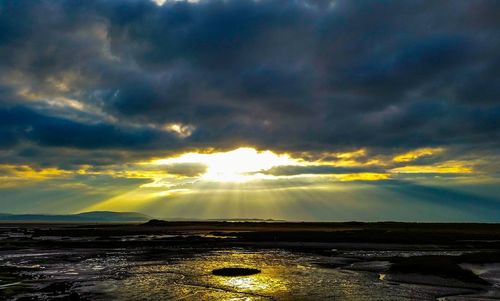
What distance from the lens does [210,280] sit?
1449 inches

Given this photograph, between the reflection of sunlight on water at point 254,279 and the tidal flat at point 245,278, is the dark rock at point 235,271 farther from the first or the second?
the reflection of sunlight on water at point 254,279

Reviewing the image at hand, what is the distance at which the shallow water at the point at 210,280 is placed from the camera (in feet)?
98.1

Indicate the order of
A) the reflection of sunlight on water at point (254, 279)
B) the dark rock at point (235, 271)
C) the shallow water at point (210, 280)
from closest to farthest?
the shallow water at point (210, 280) < the reflection of sunlight on water at point (254, 279) < the dark rock at point (235, 271)

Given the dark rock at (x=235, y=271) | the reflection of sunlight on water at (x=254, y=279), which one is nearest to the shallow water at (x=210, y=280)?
the reflection of sunlight on water at (x=254, y=279)

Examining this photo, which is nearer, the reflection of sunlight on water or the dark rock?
the reflection of sunlight on water

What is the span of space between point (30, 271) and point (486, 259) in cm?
5315

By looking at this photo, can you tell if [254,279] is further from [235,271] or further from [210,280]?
[235,271]

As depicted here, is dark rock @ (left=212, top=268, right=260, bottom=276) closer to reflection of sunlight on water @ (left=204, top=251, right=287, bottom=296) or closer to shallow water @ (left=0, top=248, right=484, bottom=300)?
reflection of sunlight on water @ (left=204, top=251, right=287, bottom=296)

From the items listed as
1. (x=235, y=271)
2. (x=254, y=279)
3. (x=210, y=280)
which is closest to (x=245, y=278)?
(x=254, y=279)

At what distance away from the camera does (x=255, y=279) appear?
122 ft

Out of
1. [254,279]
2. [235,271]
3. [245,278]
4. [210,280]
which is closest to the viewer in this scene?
[210,280]

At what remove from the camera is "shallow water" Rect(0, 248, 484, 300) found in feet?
98.1

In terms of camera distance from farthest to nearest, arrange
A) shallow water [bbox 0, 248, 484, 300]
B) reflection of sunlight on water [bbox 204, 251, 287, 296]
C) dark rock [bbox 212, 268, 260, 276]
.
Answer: dark rock [bbox 212, 268, 260, 276] < reflection of sunlight on water [bbox 204, 251, 287, 296] < shallow water [bbox 0, 248, 484, 300]

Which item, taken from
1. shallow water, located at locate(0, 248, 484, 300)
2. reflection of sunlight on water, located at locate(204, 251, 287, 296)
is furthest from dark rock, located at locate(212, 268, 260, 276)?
shallow water, located at locate(0, 248, 484, 300)
